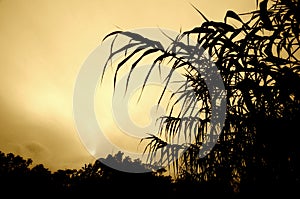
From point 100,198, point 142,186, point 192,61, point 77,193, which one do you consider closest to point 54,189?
point 77,193

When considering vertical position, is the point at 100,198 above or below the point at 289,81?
above

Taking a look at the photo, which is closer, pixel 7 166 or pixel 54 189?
pixel 54 189

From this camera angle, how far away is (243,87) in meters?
1.52

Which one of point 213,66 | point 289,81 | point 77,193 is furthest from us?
point 77,193

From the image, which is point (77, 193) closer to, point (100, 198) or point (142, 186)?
point (100, 198)

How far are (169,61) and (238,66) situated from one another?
1.28ft

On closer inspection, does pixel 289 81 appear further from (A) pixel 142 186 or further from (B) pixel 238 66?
(A) pixel 142 186

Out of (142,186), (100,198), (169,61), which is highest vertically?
(142,186)

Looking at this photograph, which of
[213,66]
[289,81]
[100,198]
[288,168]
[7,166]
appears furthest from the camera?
[7,166]

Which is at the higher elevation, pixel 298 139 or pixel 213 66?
pixel 213 66

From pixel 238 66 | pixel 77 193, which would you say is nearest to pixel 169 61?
pixel 238 66

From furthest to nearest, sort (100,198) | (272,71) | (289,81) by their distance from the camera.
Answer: (100,198), (272,71), (289,81)

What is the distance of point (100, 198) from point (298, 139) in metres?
12.3

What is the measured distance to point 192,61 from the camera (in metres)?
1.76
